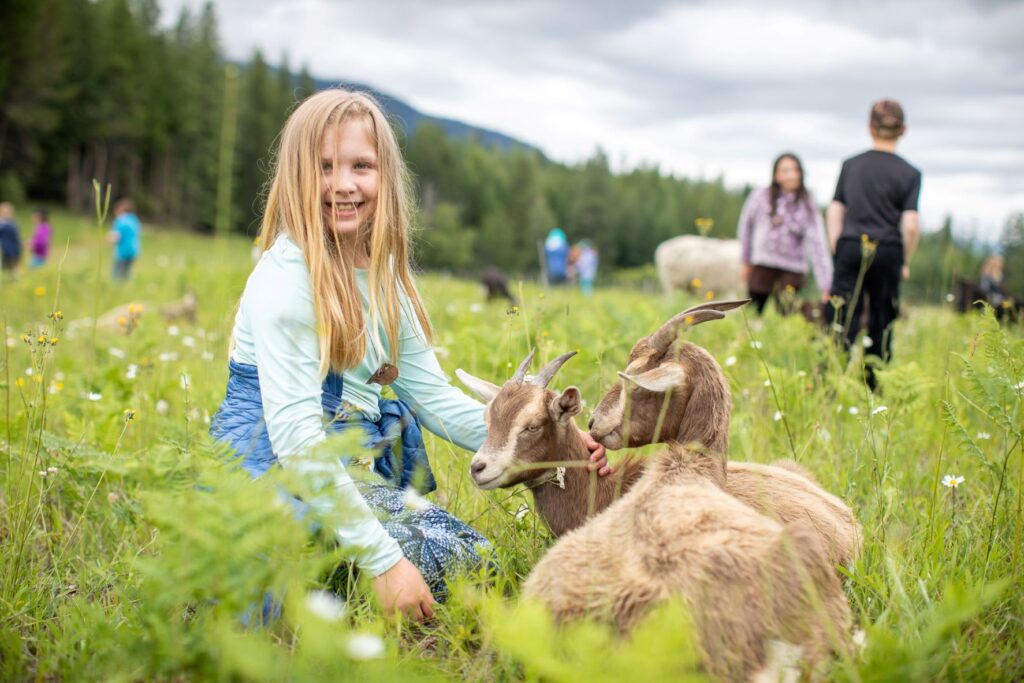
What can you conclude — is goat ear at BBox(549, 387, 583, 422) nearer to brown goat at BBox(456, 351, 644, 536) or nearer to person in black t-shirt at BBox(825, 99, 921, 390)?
brown goat at BBox(456, 351, 644, 536)

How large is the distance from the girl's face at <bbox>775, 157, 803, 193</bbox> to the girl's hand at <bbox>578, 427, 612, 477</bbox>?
18.7 ft

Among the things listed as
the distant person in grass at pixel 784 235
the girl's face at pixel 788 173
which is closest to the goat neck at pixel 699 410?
the distant person in grass at pixel 784 235

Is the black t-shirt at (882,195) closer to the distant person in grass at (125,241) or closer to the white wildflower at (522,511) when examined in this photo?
the white wildflower at (522,511)

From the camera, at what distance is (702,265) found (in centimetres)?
1889

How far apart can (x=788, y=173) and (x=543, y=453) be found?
19.6 ft

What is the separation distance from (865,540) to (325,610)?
2.10m

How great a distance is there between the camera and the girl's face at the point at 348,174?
9.61ft

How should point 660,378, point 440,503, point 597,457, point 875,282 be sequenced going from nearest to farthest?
1. point 660,378
2. point 597,457
3. point 440,503
4. point 875,282

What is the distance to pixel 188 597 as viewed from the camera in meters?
1.72

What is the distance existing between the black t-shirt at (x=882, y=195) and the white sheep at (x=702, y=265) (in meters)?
12.0

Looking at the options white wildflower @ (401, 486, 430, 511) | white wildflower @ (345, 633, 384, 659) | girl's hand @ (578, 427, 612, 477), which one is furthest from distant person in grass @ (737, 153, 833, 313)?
white wildflower @ (345, 633, 384, 659)

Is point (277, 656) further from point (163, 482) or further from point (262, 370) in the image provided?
point (262, 370)

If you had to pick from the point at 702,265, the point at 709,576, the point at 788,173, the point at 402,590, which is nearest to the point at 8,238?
the point at 788,173

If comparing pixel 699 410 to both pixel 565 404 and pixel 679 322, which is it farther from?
pixel 565 404
